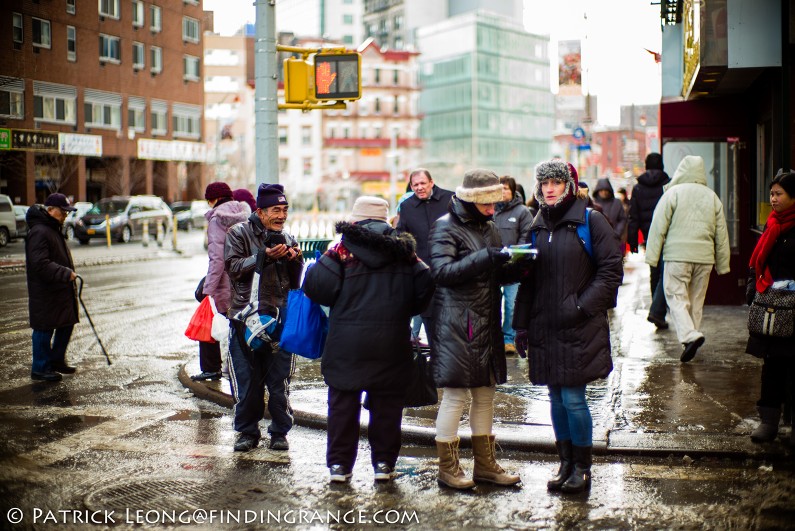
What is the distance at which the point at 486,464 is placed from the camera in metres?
6.02

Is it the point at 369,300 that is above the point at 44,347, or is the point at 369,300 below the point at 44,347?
above

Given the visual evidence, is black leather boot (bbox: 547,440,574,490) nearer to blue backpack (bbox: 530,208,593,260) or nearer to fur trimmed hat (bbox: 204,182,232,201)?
blue backpack (bbox: 530,208,593,260)

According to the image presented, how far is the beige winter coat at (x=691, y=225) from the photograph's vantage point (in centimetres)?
995

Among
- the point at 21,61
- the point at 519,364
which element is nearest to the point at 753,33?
the point at 519,364

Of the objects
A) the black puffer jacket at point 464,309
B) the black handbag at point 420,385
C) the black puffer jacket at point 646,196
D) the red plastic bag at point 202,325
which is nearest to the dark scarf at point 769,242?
the black puffer jacket at point 464,309

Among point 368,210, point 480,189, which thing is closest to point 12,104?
point 368,210

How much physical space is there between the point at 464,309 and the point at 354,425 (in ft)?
3.48

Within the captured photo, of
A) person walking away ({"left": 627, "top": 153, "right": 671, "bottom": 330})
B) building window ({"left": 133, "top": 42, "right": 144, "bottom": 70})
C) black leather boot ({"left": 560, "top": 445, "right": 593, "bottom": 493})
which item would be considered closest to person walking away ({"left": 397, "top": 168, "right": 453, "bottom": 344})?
black leather boot ({"left": 560, "top": 445, "right": 593, "bottom": 493})

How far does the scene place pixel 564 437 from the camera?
19.7 ft

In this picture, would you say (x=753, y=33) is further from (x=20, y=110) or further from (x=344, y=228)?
(x=20, y=110)

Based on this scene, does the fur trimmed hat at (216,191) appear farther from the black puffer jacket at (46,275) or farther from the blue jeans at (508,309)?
the blue jeans at (508,309)

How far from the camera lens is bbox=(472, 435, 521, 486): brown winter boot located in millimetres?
6000

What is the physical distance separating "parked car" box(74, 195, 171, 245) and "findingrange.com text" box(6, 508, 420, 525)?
30659mm

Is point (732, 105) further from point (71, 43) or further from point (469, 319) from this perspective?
point (469, 319)
